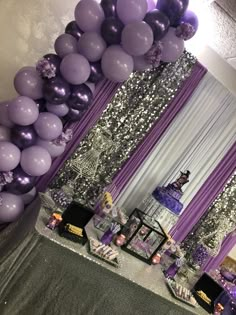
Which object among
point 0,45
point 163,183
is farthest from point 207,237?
point 0,45

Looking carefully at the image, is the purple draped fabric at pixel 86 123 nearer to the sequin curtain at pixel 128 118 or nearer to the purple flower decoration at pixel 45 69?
the sequin curtain at pixel 128 118

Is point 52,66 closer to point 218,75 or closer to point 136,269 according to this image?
point 136,269

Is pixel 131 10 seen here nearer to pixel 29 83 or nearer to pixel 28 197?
pixel 29 83

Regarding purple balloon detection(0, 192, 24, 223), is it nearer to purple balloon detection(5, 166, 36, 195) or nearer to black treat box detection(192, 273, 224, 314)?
purple balloon detection(5, 166, 36, 195)

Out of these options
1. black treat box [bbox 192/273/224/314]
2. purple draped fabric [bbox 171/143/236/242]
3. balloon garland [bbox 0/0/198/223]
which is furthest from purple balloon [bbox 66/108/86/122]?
purple draped fabric [bbox 171/143/236/242]

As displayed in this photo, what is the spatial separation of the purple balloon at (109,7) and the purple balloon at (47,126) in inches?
36.7

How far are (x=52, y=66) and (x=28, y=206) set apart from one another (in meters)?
1.29

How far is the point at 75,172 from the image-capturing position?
153 inches

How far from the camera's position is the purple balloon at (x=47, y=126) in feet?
9.90

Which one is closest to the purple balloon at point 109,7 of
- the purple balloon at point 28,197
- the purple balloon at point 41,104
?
the purple balloon at point 41,104

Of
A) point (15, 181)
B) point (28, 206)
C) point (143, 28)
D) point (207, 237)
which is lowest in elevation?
point (28, 206)

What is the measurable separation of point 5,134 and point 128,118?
4.42ft

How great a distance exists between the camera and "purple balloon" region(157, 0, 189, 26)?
2.98 m

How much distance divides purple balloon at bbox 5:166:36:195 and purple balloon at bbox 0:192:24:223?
0.05 m
